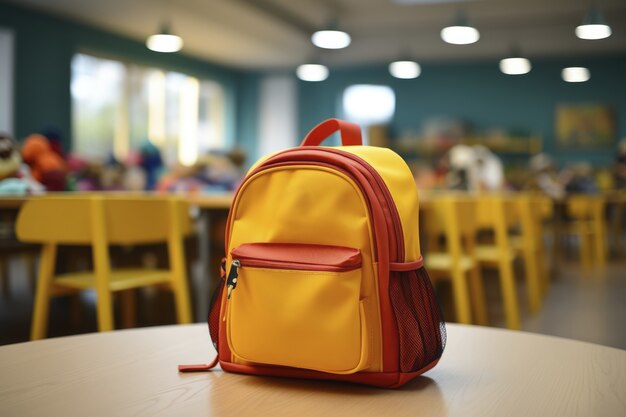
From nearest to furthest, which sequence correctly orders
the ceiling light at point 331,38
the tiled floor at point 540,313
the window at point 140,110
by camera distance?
1. the tiled floor at point 540,313
2. the ceiling light at point 331,38
3. the window at point 140,110

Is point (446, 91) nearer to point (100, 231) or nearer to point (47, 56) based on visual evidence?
point (47, 56)

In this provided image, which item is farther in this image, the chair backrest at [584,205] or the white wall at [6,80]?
the white wall at [6,80]

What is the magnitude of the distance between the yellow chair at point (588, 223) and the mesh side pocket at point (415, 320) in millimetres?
5755

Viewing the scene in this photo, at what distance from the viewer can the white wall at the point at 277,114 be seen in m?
13.1

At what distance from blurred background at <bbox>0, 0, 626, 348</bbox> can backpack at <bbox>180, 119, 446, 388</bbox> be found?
8.65 feet

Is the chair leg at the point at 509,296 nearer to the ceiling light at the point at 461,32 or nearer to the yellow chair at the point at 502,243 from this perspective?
the yellow chair at the point at 502,243

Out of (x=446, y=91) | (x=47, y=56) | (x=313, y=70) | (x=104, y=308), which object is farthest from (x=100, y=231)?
(x=446, y=91)

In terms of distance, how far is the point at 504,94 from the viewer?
12.1 meters

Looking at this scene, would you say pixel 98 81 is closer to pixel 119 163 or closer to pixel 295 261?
pixel 119 163

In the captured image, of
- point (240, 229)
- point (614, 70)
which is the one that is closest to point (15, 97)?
point (240, 229)

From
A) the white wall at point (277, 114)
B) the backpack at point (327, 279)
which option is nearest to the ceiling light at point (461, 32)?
the backpack at point (327, 279)

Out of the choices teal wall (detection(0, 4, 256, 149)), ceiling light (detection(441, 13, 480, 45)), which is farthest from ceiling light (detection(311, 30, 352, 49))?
teal wall (detection(0, 4, 256, 149))

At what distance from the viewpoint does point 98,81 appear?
968cm

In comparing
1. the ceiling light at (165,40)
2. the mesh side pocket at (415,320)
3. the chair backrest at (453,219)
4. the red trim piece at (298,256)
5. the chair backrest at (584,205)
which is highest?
the ceiling light at (165,40)
